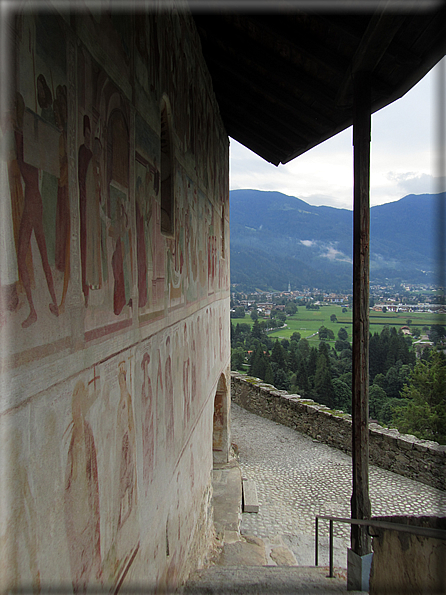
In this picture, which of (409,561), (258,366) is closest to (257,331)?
(258,366)

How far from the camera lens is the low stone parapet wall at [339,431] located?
379 inches

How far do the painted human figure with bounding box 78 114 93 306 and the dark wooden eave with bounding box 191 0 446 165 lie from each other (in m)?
2.68

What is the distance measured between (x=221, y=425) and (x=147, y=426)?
295 inches

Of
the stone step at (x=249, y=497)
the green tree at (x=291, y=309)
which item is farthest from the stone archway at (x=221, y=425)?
the green tree at (x=291, y=309)

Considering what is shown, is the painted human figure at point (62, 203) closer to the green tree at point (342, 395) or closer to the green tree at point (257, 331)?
the green tree at point (342, 395)

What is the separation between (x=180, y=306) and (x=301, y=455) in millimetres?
8969

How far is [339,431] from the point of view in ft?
39.6

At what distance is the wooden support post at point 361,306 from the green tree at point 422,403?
15859 mm

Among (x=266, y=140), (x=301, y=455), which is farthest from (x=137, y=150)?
(x=301, y=455)

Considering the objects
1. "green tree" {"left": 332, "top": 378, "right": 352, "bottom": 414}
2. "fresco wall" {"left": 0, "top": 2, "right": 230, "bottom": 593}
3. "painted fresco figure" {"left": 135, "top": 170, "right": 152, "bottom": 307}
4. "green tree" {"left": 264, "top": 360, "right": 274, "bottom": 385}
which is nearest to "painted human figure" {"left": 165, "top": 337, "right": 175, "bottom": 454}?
"fresco wall" {"left": 0, "top": 2, "right": 230, "bottom": 593}

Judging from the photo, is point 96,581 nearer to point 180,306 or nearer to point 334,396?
point 180,306

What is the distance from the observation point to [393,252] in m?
127

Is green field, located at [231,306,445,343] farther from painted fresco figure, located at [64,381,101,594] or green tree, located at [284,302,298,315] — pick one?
painted fresco figure, located at [64,381,101,594]

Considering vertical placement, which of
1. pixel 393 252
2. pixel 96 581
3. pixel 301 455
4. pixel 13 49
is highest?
pixel 393 252
